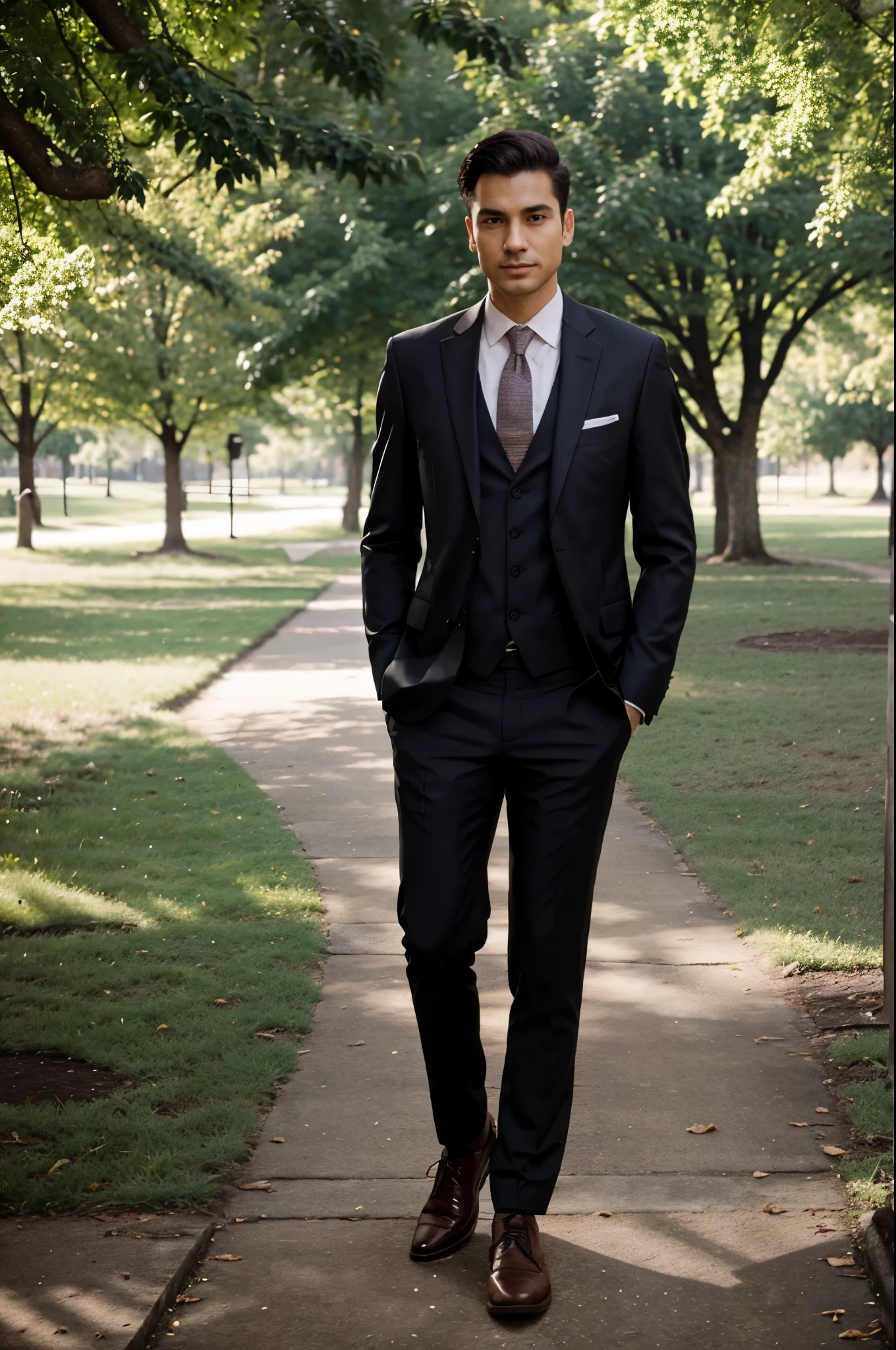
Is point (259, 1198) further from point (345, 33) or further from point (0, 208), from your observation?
point (345, 33)

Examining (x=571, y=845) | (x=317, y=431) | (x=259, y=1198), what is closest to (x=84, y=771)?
(x=259, y=1198)

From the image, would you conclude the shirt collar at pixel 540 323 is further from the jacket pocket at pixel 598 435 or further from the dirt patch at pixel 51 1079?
the dirt patch at pixel 51 1079

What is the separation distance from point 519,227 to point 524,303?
0.17 metres

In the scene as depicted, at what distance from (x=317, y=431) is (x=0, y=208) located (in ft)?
265

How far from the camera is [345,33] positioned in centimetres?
1064

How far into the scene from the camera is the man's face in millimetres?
3260

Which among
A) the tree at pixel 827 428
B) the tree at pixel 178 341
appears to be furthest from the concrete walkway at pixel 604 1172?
the tree at pixel 827 428

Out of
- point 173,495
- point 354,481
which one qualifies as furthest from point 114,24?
point 354,481

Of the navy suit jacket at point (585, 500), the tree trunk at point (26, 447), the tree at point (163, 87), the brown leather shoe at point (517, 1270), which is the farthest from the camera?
the tree trunk at point (26, 447)

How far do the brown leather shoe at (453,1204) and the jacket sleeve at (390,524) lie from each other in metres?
1.13

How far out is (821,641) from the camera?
16.0 meters

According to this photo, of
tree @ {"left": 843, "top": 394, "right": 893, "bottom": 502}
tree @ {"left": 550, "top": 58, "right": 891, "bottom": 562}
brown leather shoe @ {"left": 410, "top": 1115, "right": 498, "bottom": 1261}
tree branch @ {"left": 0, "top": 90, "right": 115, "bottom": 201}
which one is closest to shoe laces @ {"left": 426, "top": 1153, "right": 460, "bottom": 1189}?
brown leather shoe @ {"left": 410, "top": 1115, "right": 498, "bottom": 1261}

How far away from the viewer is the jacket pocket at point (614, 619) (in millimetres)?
3312

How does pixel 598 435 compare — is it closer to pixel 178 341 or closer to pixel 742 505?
pixel 742 505
